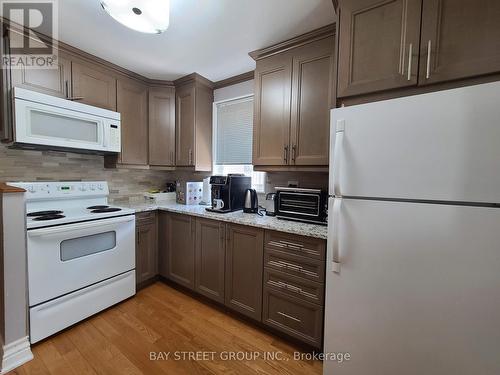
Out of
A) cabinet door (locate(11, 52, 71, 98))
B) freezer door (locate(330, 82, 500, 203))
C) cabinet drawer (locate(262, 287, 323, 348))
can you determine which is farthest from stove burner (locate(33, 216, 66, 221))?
freezer door (locate(330, 82, 500, 203))

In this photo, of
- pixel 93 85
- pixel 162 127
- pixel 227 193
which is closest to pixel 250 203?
pixel 227 193

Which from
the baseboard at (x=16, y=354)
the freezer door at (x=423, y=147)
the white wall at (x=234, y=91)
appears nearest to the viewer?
the freezer door at (x=423, y=147)

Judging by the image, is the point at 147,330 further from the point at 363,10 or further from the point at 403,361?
the point at 363,10

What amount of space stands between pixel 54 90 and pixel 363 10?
2427mm

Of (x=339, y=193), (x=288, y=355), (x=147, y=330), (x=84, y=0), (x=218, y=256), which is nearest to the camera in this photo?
(x=339, y=193)

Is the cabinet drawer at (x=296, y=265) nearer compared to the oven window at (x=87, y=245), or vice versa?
the cabinet drawer at (x=296, y=265)

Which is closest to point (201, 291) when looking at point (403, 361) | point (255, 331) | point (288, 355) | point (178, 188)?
point (255, 331)

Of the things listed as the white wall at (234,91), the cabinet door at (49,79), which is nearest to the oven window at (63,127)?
the cabinet door at (49,79)

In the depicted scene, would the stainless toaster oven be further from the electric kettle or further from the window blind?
the window blind

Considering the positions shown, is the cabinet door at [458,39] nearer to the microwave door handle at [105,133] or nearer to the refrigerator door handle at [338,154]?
the refrigerator door handle at [338,154]

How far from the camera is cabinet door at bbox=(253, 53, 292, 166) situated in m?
1.82

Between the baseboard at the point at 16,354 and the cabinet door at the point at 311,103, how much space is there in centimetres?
231

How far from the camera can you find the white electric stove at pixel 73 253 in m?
1.52

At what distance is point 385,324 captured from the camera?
3.43 feet
